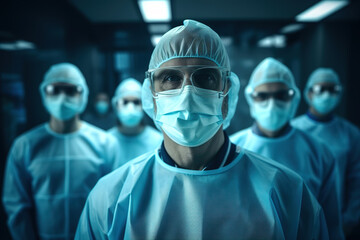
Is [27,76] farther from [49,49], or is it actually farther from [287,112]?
[287,112]

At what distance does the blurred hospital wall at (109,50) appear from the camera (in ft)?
7.43

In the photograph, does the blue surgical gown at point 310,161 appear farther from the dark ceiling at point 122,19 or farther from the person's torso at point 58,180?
the person's torso at point 58,180

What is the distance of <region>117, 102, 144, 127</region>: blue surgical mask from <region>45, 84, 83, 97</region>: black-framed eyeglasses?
27.8 inches

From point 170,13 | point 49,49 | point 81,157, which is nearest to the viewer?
point 81,157

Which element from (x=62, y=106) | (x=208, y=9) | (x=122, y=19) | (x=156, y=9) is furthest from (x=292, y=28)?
(x=62, y=106)

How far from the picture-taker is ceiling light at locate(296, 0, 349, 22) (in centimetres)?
242

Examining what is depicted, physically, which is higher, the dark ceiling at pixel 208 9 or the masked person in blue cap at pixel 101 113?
the dark ceiling at pixel 208 9

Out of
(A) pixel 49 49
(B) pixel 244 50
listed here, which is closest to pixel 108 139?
(A) pixel 49 49

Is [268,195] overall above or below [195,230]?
above

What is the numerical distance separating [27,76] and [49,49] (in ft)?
1.42

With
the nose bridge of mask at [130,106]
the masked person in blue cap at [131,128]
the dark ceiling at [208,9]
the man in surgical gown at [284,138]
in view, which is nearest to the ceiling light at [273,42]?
the dark ceiling at [208,9]

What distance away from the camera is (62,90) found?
1723mm

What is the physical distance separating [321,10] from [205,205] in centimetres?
304

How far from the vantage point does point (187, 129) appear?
854mm
